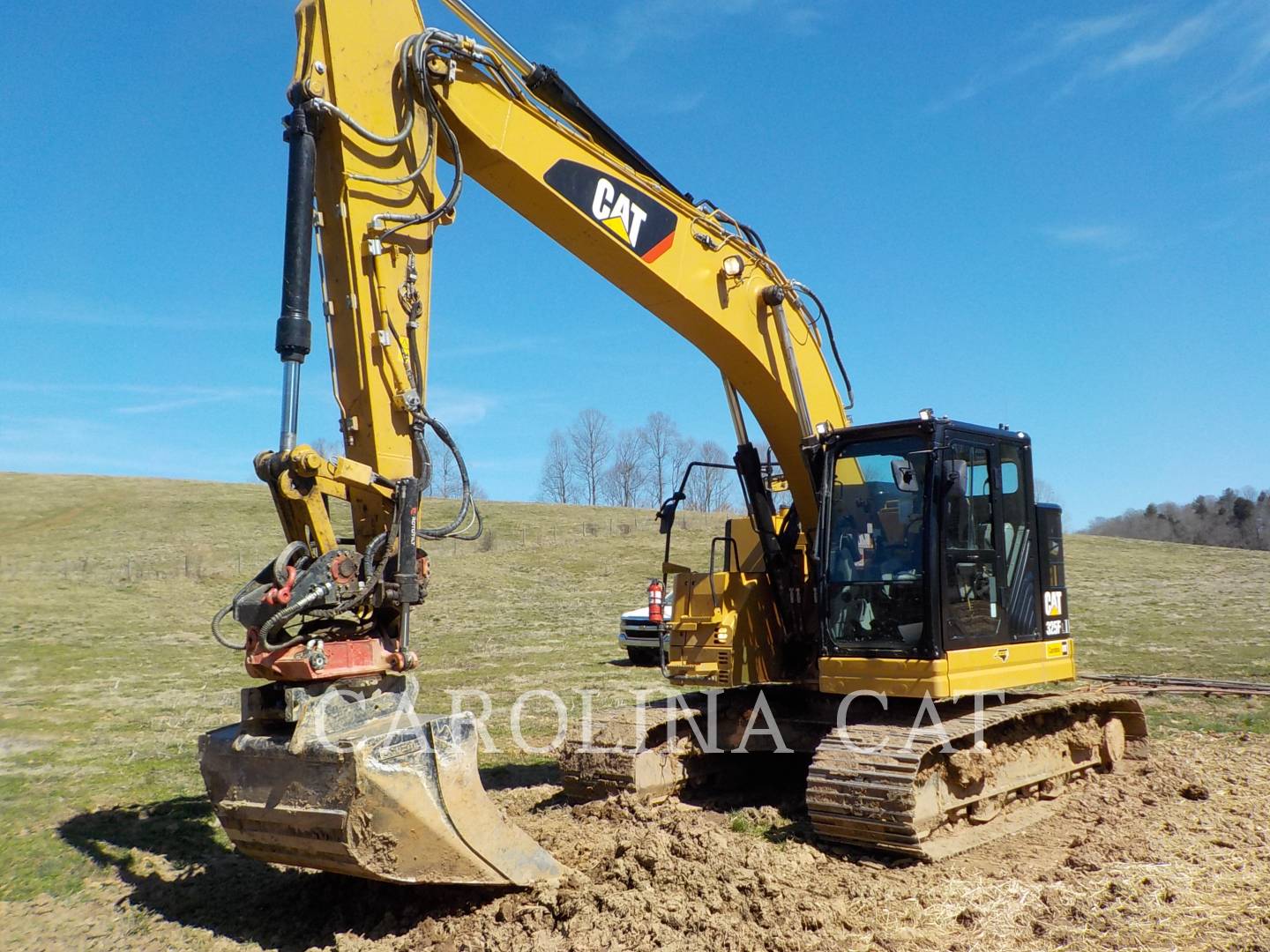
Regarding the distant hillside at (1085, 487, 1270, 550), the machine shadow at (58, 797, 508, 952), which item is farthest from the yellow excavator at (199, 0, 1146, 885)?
the distant hillside at (1085, 487, 1270, 550)

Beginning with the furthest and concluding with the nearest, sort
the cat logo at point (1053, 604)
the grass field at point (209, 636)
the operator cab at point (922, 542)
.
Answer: the grass field at point (209, 636) < the cat logo at point (1053, 604) < the operator cab at point (922, 542)

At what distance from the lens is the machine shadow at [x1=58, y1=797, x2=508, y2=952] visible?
558 cm

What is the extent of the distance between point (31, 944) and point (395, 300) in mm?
3989

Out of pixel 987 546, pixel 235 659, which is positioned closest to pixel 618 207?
pixel 987 546

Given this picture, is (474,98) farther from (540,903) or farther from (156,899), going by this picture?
(156,899)

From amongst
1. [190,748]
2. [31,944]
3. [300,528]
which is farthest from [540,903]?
[190,748]

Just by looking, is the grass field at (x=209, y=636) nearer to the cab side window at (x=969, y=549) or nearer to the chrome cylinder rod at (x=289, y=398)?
the chrome cylinder rod at (x=289, y=398)

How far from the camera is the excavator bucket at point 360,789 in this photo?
4.99 metres

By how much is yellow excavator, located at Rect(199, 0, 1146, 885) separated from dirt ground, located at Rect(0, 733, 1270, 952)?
0.31 m

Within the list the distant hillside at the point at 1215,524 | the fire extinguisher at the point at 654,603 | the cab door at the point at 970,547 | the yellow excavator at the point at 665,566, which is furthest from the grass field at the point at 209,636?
the distant hillside at the point at 1215,524

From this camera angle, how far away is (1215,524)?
263 feet

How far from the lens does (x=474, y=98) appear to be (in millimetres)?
6328

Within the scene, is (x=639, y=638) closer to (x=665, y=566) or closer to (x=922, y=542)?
(x=665, y=566)

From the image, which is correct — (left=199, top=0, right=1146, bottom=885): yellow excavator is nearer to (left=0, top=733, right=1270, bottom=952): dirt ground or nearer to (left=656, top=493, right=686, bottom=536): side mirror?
(left=656, top=493, right=686, bottom=536): side mirror
